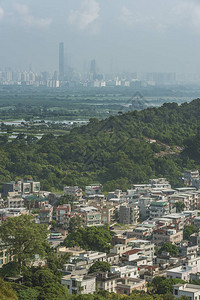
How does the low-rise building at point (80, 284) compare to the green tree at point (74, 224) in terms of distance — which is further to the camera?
A: the green tree at point (74, 224)

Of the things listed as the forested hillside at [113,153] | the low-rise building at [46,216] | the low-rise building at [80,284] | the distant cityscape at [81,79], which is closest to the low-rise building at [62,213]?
the low-rise building at [46,216]

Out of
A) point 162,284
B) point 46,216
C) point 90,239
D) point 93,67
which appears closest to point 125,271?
point 162,284

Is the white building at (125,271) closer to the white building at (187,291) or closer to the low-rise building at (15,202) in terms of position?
the white building at (187,291)

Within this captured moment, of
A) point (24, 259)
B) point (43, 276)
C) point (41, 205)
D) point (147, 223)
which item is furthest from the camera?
point (41, 205)

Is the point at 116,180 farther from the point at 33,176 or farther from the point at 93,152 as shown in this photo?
the point at 93,152

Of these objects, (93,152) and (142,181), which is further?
(93,152)

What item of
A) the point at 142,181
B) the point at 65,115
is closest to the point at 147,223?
the point at 142,181
